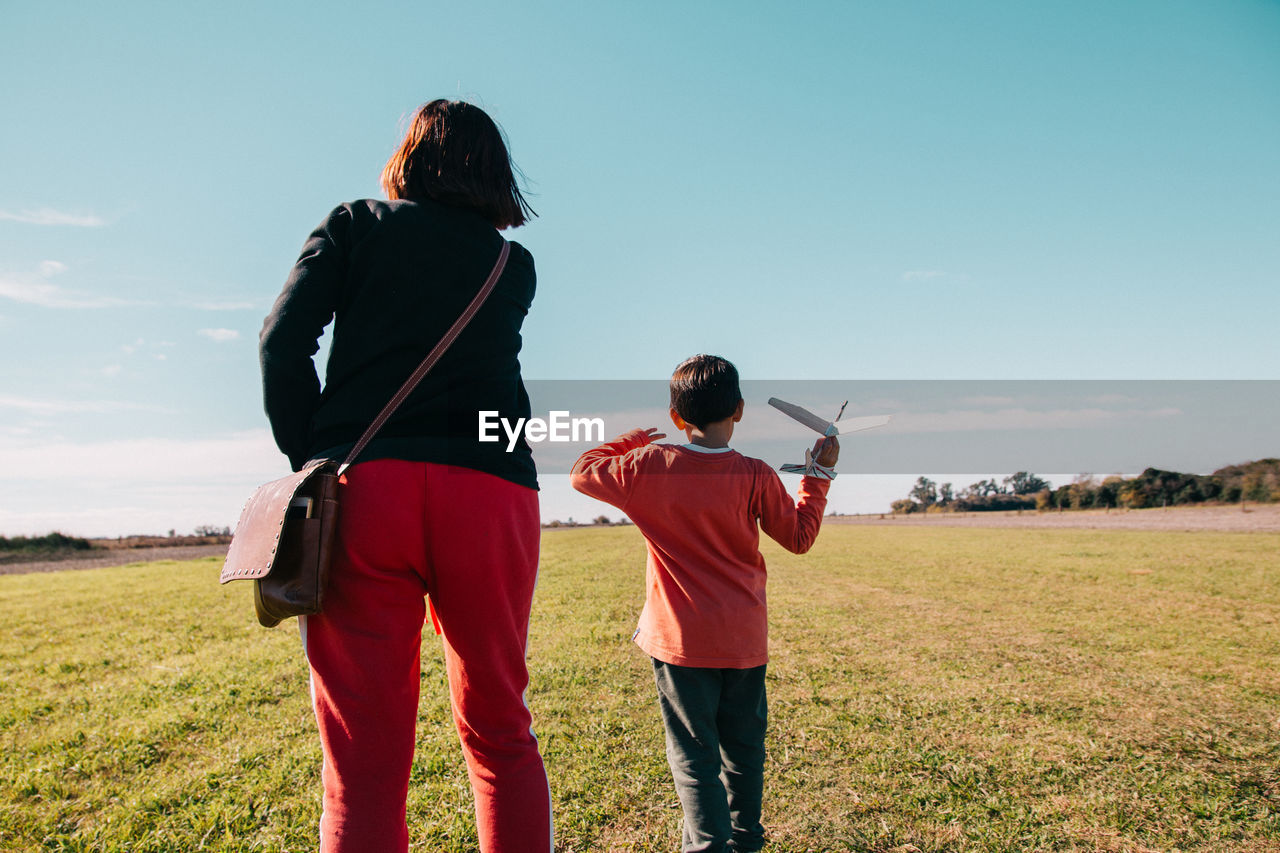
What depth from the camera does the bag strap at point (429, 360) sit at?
1515mm

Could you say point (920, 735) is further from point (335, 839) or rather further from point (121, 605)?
point (121, 605)

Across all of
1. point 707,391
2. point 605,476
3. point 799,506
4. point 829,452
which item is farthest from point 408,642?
point 829,452

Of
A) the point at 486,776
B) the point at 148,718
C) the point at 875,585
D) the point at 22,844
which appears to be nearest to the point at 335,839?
the point at 486,776

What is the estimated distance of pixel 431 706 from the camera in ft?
14.3

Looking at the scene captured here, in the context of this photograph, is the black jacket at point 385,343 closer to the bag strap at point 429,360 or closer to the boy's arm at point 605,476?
the bag strap at point 429,360

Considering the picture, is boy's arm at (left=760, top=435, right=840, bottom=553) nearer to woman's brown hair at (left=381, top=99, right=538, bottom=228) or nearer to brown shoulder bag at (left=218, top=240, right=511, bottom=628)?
woman's brown hair at (left=381, top=99, right=538, bottom=228)

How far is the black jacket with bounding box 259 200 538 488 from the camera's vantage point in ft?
5.06

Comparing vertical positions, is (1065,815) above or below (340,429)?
below

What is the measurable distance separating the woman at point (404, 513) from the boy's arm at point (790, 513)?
1.08 m

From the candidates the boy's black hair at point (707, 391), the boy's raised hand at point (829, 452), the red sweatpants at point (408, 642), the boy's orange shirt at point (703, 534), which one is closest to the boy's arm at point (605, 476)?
the boy's orange shirt at point (703, 534)

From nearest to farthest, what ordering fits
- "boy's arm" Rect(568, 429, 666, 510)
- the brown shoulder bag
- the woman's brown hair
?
1. the brown shoulder bag
2. the woman's brown hair
3. "boy's arm" Rect(568, 429, 666, 510)

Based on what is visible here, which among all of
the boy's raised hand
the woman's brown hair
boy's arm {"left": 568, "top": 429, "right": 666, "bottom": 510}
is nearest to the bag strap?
the woman's brown hair

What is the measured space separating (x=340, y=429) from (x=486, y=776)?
0.89 meters

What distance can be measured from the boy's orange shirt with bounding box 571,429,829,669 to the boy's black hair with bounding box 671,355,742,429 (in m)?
0.15
